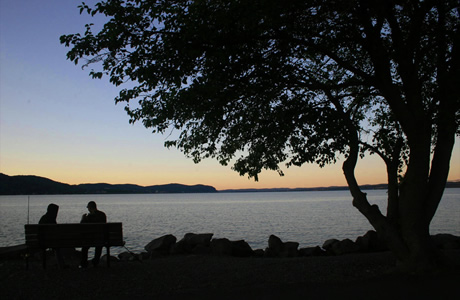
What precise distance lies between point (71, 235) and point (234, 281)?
4.63 meters

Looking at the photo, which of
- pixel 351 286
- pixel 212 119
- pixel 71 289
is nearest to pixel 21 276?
pixel 71 289

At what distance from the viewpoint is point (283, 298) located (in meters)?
7.70

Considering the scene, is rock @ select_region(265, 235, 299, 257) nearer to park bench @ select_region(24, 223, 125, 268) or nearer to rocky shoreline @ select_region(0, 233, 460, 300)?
rocky shoreline @ select_region(0, 233, 460, 300)

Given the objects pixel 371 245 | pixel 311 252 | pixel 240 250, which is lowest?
pixel 311 252

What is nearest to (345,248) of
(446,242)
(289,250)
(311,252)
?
(311,252)

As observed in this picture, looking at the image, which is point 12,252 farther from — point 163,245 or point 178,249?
point 178,249

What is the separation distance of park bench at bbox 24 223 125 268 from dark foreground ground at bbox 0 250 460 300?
26.4 inches

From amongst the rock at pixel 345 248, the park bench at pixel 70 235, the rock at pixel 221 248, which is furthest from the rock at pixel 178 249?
the rock at pixel 345 248

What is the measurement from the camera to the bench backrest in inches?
429

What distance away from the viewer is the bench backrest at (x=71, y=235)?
→ 35.7 feet

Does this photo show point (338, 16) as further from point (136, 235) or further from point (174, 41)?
point (136, 235)

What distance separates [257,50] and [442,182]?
19.3 ft

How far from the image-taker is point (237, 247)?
18047 mm

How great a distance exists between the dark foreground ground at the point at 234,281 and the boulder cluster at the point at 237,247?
520cm
